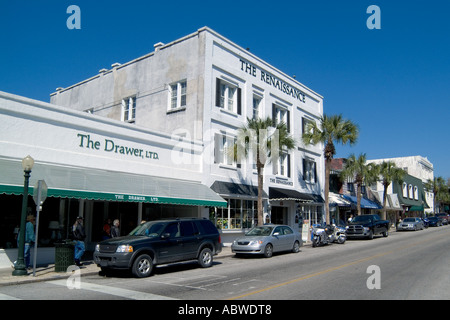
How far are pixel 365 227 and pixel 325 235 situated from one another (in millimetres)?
5657

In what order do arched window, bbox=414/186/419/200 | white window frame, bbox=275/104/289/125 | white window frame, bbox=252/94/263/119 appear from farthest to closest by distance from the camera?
1. arched window, bbox=414/186/419/200
2. white window frame, bbox=275/104/289/125
3. white window frame, bbox=252/94/263/119

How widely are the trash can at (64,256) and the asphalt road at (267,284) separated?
2.98 feet

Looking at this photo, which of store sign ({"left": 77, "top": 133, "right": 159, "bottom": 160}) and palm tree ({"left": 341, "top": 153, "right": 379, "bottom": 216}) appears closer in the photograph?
store sign ({"left": 77, "top": 133, "right": 159, "bottom": 160})

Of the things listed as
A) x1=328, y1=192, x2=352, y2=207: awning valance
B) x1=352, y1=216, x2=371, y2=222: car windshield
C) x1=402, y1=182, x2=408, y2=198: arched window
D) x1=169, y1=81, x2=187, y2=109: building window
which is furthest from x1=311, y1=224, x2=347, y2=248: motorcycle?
x1=402, y1=182, x2=408, y2=198: arched window

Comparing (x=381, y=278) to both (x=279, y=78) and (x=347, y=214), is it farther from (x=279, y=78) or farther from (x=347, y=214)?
(x=347, y=214)

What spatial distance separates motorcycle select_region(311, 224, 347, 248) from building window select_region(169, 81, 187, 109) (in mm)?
10998

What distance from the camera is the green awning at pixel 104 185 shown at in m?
12.9

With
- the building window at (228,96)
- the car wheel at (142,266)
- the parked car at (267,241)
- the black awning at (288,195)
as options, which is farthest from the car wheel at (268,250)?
the building window at (228,96)

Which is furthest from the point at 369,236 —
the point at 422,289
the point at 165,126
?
the point at 422,289

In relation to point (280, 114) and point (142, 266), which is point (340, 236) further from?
point (142, 266)

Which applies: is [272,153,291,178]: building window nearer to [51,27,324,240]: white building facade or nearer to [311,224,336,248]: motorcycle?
[51,27,324,240]: white building facade

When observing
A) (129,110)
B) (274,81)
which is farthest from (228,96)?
(129,110)

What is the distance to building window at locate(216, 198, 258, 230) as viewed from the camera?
2230cm

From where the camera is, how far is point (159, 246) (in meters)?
12.3
